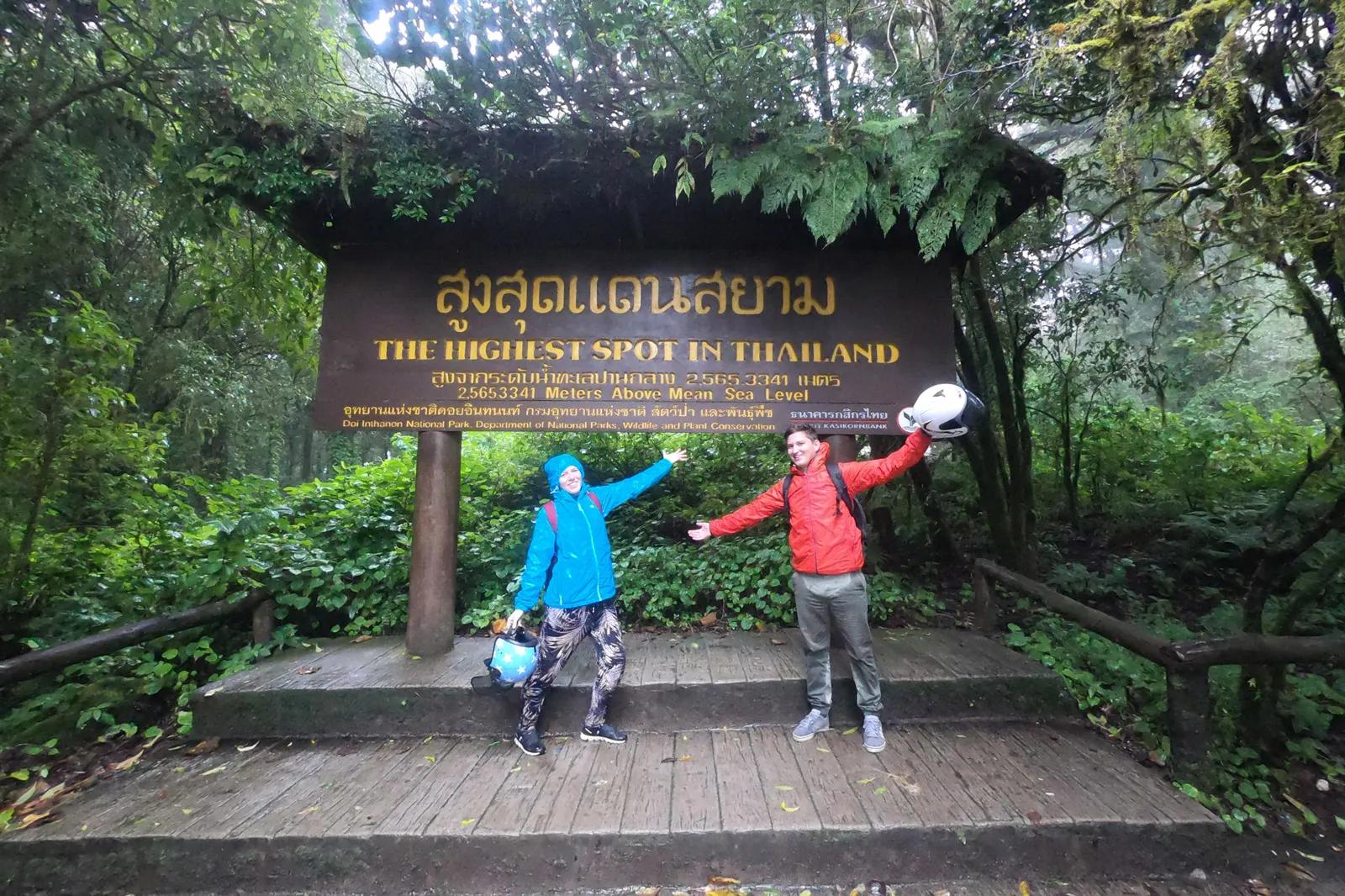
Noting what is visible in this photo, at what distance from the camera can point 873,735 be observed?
326 cm

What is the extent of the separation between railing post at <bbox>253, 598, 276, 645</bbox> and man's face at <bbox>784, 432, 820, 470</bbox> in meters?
4.12

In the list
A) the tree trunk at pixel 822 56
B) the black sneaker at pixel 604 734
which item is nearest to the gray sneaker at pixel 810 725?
the black sneaker at pixel 604 734

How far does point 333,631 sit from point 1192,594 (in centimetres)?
761

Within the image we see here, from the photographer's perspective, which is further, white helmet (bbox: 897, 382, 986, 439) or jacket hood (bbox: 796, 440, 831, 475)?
jacket hood (bbox: 796, 440, 831, 475)

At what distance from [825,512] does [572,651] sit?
167cm

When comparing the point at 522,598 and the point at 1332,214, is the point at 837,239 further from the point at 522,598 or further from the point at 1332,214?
the point at 522,598

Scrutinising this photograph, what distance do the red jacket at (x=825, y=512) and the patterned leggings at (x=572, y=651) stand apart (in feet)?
2.88

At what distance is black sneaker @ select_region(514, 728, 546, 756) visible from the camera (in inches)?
130

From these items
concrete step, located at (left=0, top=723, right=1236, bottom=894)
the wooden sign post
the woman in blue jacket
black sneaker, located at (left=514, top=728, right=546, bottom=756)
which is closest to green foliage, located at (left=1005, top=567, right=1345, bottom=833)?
concrete step, located at (left=0, top=723, right=1236, bottom=894)

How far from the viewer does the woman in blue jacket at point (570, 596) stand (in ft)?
10.8

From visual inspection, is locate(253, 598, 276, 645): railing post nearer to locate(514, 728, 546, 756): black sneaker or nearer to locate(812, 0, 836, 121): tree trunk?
locate(514, 728, 546, 756): black sneaker

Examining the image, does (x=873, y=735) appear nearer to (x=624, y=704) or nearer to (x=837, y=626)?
(x=837, y=626)

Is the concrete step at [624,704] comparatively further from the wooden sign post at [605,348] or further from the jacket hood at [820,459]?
the jacket hood at [820,459]

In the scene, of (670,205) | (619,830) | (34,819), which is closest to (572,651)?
(619,830)
